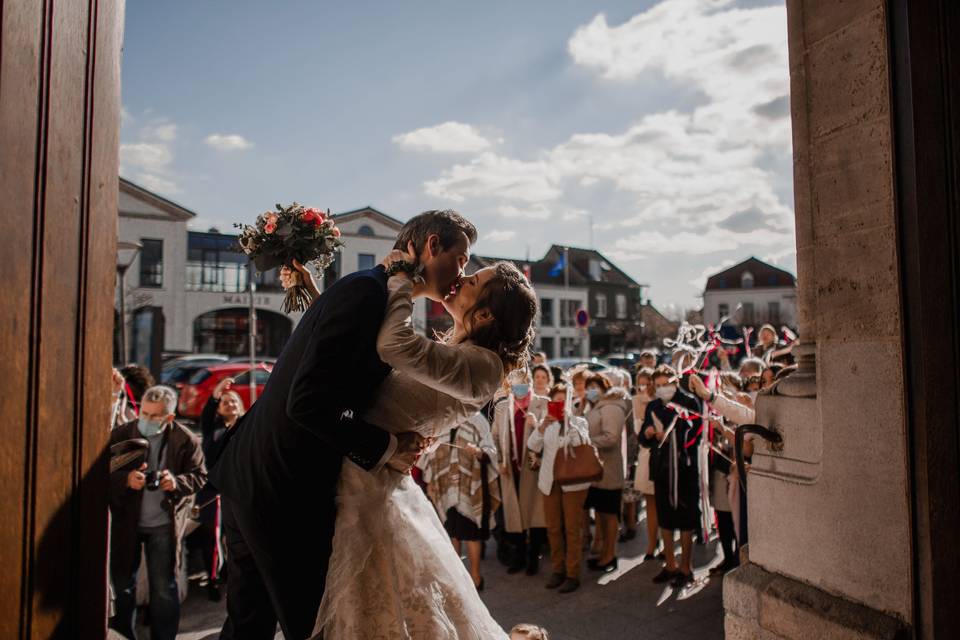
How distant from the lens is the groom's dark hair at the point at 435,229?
248cm

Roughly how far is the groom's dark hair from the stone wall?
1731mm

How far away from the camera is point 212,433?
220 inches

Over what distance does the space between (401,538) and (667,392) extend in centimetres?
496

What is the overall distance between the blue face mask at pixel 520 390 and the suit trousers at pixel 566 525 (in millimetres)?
1214

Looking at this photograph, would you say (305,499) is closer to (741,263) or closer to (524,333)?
(524,333)

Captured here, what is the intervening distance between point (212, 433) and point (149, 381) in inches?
43.5

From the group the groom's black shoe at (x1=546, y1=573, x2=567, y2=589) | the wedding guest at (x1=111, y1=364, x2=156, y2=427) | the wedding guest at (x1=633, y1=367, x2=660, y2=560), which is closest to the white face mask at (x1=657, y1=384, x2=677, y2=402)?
the wedding guest at (x1=633, y1=367, x2=660, y2=560)

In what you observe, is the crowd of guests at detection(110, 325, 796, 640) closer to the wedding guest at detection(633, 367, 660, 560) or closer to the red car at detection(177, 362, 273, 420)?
the wedding guest at detection(633, 367, 660, 560)

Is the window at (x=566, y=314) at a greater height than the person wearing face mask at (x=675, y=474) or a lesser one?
greater

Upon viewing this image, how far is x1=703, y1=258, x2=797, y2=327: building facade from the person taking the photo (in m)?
58.9

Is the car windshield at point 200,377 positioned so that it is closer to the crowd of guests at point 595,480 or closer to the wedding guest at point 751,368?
the crowd of guests at point 595,480

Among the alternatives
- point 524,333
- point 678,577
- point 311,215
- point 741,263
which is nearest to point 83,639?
point 524,333

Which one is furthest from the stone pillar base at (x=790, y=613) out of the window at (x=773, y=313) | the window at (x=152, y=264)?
the window at (x=773, y=313)

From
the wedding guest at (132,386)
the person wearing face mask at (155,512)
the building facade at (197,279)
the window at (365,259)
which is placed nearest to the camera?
the person wearing face mask at (155,512)
